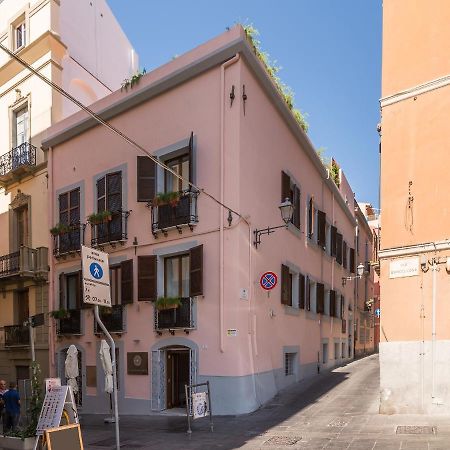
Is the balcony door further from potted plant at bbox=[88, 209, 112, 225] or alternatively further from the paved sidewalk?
the paved sidewalk

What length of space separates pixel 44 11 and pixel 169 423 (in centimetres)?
1712

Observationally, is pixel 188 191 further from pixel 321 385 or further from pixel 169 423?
pixel 321 385

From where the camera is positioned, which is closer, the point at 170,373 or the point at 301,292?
the point at 170,373

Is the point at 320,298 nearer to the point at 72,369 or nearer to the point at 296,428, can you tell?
the point at 296,428

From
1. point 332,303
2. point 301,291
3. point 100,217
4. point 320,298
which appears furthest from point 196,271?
point 332,303

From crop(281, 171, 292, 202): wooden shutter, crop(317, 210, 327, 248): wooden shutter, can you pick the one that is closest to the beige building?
crop(281, 171, 292, 202): wooden shutter

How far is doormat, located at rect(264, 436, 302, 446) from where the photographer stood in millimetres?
10344

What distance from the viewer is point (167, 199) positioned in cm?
1533

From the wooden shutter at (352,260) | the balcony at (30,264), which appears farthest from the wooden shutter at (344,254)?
the balcony at (30,264)

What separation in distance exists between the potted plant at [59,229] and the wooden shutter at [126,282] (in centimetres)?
341

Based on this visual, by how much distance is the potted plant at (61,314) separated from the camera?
18.4m

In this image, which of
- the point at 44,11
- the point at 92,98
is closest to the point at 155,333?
the point at 92,98

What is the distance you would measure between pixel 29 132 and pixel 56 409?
14.5 m

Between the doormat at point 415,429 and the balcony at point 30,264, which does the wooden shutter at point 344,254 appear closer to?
the balcony at point 30,264
